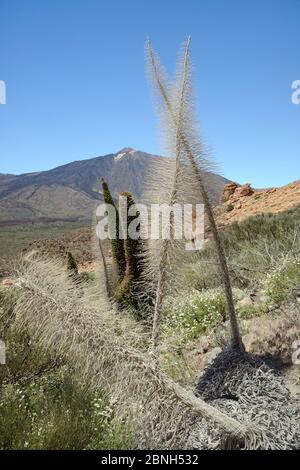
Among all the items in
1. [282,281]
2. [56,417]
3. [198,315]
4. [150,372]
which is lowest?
[56,417]

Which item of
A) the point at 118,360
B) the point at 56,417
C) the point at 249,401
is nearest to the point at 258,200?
the point at 56,417

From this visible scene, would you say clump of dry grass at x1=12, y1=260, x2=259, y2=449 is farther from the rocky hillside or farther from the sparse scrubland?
the rocky hillside

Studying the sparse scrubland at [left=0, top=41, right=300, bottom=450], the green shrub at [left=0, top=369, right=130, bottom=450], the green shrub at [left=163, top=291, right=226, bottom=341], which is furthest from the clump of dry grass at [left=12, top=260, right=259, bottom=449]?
the green shrub at [left=163, top=291, right=226, bottom=341]

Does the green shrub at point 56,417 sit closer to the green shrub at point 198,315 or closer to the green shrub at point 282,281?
the green shrub at point 198,315

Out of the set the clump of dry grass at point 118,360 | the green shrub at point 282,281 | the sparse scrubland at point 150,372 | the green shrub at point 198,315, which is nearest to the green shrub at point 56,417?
the sparse scrubland at point 150,372

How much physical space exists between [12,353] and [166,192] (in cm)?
238

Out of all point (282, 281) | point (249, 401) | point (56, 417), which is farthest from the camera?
point (282, 281)

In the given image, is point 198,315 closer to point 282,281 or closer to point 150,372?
point 282,281

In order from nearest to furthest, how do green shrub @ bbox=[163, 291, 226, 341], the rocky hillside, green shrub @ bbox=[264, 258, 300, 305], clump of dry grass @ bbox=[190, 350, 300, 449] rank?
clump of dry grass @ bbox=[190, 350, 300, 449] < green shrub @ bbox=[264, 258, 300, 305] < green shrub @ bbox=[163, 291, 226, 341] < the rocky hillside

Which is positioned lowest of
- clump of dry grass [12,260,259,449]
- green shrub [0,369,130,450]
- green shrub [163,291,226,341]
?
green shrub [0,369,130,450]

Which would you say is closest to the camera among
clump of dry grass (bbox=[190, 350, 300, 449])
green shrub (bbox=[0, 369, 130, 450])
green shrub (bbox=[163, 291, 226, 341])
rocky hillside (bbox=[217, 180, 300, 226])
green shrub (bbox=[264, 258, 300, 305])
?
clump of dry grass (bbox=[190, 350, 300, 449])

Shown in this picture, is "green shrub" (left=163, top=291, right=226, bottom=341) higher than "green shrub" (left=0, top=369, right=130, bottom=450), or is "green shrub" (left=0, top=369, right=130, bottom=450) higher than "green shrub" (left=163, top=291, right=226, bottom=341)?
"green shrub" (left=163, top=291, right=226, bottom=341)

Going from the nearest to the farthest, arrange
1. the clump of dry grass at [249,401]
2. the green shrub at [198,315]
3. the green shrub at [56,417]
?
1. the clump of dry grass at [249,401]
2. the green shrub at [56,417]
3. the green shrub at [198,315]
